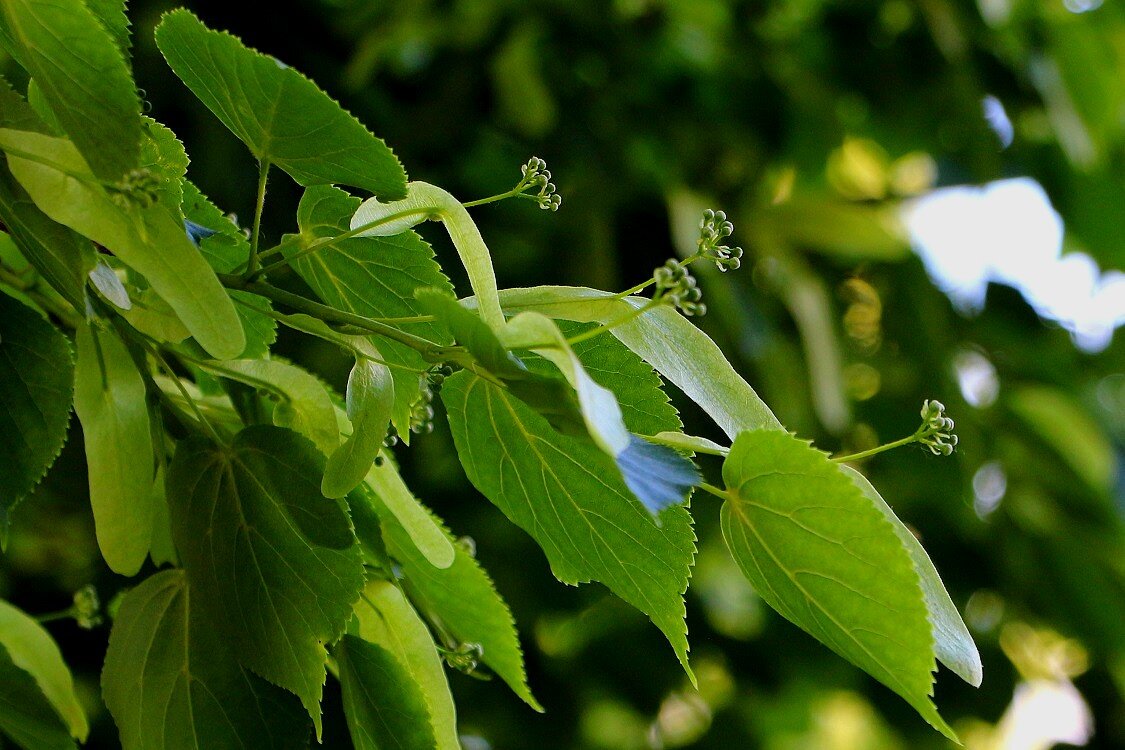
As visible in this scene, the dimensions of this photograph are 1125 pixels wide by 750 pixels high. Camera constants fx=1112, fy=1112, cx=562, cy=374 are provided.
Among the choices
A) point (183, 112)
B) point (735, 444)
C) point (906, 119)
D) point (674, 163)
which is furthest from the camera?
point (906, 119)

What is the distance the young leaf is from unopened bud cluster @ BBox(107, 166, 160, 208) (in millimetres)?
46

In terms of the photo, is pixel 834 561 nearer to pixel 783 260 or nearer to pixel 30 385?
pixel 30 385

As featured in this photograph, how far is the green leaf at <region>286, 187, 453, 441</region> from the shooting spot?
0.84 ft

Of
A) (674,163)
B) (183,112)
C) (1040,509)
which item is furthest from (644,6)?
(1040,509)

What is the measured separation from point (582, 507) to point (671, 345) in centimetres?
4

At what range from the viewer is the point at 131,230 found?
8.0 inches

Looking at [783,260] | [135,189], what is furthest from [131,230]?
[783,260]

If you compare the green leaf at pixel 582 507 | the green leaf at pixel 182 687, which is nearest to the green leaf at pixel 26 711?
the green leaf at pixel 182 687

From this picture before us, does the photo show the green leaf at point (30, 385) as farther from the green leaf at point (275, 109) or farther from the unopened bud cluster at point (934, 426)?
the unopened bud cluster at point (934, 426)

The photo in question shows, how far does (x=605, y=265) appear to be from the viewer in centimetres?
98

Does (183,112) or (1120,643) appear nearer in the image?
(183,112)

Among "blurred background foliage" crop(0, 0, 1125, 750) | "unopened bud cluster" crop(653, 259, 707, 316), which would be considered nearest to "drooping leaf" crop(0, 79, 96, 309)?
"unopened bud cluster" crop(653, 259, 707, 316)

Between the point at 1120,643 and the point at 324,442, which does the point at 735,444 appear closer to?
the point at 324,442

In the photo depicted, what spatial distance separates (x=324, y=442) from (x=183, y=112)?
743mm
